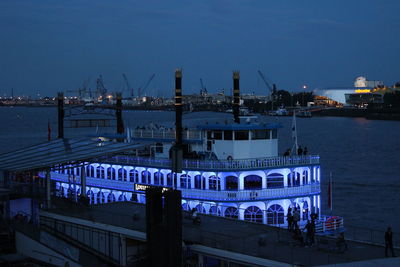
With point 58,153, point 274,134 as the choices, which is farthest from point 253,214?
point 58,153

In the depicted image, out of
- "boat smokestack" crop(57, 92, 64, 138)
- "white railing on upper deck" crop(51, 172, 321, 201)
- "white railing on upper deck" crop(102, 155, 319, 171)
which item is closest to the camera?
"white railing on upper deck" crop(51, 172, 321, 201)

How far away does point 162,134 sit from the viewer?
1567 inches

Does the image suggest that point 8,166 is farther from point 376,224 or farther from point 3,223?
point 376,224

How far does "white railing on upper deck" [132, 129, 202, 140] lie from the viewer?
37969 millimetres

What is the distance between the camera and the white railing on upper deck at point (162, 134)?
1495 inches

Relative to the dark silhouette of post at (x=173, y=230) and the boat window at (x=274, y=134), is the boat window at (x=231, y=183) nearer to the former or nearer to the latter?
the boat window at (x=274, y=134)

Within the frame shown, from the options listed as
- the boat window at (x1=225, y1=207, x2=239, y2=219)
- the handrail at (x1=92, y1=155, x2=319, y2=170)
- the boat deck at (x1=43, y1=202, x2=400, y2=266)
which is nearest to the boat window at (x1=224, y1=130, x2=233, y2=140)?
the handrail at (x1=92, y1=155, x2=319, y2=170)

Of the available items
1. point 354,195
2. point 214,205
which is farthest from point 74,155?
point 354,195

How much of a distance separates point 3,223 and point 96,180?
36.2 feet

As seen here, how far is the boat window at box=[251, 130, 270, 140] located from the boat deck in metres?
8.90

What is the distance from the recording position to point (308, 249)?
22.0 metres

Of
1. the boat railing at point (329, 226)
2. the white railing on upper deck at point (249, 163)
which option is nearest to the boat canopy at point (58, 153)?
the white railing on upper deck at point (249, 163)

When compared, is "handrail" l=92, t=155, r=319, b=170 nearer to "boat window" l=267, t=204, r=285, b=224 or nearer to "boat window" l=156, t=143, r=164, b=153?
"boat window" l=267, t=204, r=285, b=224

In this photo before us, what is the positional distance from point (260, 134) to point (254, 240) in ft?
44.1
